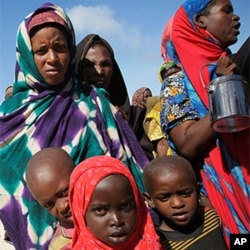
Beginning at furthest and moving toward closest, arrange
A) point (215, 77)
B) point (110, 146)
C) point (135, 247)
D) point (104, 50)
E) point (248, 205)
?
point (104, 50)
point (110, 146)
point (215, 77)
point (248, 205)
point (135, 247)

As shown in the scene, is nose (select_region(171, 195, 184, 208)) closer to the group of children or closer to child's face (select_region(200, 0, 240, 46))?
the group of children

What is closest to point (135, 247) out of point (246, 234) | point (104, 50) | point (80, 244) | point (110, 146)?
point (80, 244)

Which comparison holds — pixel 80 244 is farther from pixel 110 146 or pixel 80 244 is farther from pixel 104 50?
pixel 104 50

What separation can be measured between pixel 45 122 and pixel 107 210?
86 cm

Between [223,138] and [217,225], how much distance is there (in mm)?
407

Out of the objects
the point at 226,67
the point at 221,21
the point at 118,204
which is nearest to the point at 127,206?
the point at 118,204

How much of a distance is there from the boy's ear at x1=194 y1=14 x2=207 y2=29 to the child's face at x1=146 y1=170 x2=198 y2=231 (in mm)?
773

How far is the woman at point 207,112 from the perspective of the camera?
7.04 ft

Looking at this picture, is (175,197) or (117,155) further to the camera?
(117,155)

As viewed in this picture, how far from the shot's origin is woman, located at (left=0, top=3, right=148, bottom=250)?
2.45m

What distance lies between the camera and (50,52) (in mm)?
2443

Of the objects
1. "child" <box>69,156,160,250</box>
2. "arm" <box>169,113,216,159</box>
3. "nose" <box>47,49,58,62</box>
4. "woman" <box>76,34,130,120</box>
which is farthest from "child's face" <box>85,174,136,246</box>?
"woman" <box>76,34,130,120</box>

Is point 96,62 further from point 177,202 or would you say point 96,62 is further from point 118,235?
point 118,235

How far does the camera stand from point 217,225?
7.05ft
